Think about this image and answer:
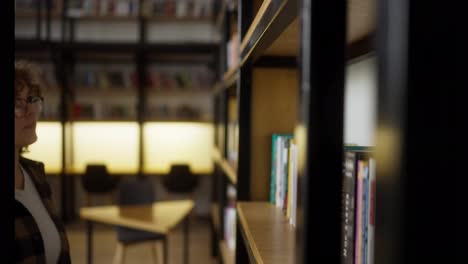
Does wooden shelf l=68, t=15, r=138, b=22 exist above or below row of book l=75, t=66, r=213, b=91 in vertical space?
above

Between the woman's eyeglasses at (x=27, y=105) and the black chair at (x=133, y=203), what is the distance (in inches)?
80.2

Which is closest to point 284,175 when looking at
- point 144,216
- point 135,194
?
point 144,216

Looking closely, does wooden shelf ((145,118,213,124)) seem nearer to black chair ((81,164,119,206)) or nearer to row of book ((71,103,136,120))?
row of book ((71,103,136,120))

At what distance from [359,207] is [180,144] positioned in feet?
18.6

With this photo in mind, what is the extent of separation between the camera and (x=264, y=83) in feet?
6.61

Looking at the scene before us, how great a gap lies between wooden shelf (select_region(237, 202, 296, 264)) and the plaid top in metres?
0.77

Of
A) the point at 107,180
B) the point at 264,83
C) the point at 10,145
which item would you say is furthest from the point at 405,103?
the point at 107,180

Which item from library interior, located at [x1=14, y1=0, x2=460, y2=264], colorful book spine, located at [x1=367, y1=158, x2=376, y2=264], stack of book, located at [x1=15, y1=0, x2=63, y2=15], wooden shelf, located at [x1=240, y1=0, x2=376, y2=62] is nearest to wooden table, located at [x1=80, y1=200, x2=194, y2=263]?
library interior, located at [x1=14, y1=0, x2=460, y2=264]

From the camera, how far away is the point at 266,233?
1.43m

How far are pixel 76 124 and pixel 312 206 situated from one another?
6184 mm

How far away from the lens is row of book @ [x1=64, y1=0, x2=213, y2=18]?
625cm

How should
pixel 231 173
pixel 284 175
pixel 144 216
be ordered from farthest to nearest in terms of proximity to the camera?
pixel 144 216 → pixel 231 173 → pixel 284 175

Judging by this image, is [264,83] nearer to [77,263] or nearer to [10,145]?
[10,145]

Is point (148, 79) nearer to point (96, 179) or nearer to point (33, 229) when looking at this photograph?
point (96, 179)
